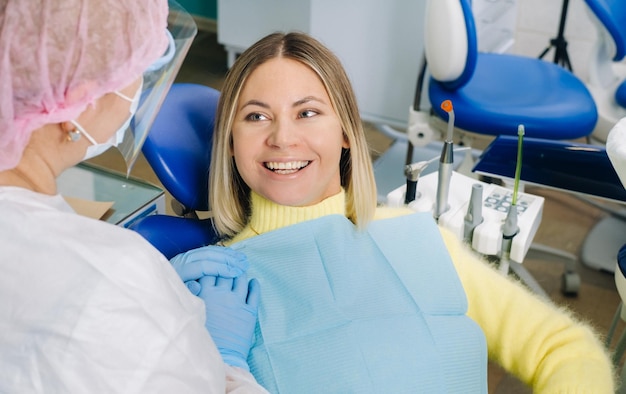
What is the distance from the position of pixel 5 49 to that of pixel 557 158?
116 centimetres

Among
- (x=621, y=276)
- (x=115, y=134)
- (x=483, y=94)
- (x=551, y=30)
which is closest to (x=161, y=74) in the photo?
(x=115, y=134)

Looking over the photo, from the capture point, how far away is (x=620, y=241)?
7.95 ft

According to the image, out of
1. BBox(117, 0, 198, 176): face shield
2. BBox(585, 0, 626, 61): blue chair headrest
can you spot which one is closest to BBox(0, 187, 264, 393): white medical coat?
BBox(117, 0, 198, 176): face shield

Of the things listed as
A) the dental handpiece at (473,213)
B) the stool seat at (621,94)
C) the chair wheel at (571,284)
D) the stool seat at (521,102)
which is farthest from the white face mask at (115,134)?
the stool seat at (621,94)

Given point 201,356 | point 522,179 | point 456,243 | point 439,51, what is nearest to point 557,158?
point 522,179

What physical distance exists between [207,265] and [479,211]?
0.56 metres

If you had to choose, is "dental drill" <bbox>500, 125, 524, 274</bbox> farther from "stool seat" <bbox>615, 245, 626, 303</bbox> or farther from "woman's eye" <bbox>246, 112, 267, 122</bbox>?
"woman's eye" <bbox>246, 112, 267, 122</bbox>

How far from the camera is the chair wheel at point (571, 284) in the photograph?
7.16 feet

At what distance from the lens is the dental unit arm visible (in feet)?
4.51

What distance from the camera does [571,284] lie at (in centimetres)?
218

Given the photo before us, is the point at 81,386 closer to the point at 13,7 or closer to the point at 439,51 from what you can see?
the point at 13,7

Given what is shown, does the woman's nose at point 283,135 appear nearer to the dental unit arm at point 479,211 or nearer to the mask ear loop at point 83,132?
the dental unit arm at point 479,211

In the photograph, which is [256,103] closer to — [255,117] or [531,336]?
[255,117]

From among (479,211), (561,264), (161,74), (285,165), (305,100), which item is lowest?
(561,264)
